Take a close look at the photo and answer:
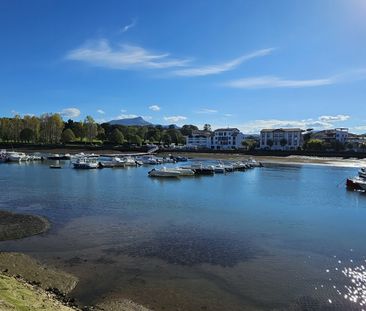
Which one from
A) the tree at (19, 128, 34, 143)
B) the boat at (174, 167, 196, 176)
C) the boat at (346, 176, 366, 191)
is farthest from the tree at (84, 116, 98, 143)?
the boat at (346, 176, 366, 191)

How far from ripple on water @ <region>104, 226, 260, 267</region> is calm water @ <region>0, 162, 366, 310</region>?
55mm

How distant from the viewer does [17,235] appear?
888 inches

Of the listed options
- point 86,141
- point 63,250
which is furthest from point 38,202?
point 86,141

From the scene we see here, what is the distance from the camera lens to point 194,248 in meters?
21.2

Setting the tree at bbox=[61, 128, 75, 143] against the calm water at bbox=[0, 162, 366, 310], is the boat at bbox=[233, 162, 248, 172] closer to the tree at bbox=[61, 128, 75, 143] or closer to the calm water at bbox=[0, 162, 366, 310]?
the calm water at bbox=[0, 162, 366, 310]

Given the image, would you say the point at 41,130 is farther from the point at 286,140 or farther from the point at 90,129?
the point at 286,140

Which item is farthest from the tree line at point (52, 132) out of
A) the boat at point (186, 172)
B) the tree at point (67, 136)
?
the boat at point (186, 172)

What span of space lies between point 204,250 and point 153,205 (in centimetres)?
1512

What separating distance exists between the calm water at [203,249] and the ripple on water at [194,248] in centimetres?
6

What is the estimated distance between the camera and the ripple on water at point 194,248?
63.5 feet

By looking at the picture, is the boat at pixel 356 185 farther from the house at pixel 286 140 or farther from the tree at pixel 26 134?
the tree at pixel 26 134

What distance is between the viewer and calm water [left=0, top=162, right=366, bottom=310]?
1523cm

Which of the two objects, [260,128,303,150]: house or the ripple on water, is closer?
the ripple on water

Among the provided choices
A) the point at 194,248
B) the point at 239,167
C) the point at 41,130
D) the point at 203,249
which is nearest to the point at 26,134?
the point at 41,130
